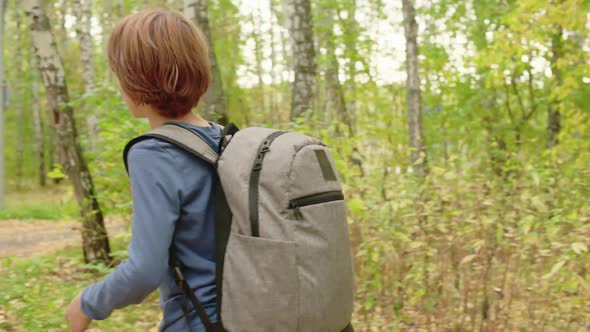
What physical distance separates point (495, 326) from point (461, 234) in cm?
66

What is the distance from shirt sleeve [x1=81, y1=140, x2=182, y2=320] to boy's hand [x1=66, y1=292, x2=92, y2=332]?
4.7 inches

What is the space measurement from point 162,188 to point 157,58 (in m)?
0.34

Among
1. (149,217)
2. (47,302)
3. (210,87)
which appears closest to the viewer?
(149,217)

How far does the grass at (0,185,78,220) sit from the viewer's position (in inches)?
277

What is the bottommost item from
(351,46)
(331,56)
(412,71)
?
(412,71)

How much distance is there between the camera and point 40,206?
1639cm

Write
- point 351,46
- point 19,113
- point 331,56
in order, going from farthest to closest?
1. point 19,113
2. point 351,46
3. point 331,56

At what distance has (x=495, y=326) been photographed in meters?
3.92

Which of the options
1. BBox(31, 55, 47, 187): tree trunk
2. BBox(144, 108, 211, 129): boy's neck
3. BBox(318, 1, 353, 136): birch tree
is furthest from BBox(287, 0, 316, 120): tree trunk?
BBox(31, 55, 47, 187): tree trunk

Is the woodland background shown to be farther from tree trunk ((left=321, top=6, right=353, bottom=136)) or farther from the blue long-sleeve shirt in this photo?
the blue long-sleeve shirt

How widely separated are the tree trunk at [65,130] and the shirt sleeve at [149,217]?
589cm

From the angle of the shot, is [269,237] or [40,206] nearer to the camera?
[269,237]

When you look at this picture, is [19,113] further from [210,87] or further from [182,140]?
[182,140]

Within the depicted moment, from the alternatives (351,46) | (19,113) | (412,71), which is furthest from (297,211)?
(19,113)
